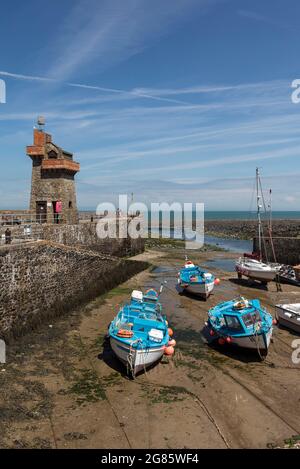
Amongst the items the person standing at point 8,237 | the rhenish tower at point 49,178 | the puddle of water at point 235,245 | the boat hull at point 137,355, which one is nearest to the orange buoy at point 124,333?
the boat hull at point 137,355

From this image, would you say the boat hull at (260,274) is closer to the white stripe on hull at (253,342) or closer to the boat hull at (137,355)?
the white stripe on hull at (253,342)

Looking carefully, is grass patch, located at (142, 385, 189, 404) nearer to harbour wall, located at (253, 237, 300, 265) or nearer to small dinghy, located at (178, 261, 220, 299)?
small dinghy, located at (178, 261, 220, 299)

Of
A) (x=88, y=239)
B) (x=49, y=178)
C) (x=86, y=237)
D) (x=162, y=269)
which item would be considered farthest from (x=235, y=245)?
(x=49, y=178)

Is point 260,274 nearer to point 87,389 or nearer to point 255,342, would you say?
point 255,342

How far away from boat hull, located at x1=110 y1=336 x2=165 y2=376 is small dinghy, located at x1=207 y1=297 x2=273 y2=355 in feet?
9.41

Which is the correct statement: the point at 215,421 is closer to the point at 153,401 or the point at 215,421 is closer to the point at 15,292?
the point at 153,401

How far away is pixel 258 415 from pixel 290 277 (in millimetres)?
18009

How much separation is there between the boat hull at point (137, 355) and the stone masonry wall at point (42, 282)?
5.15 metres

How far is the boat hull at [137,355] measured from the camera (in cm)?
1156

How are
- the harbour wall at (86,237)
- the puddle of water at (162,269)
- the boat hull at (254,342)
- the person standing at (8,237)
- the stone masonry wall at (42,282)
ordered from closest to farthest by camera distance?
the boat hull at (254,342) → the stone masonry wall at (42,282) → the person standing at (8,237) → the harbour wall at (86,237) → the puddle of water at (162,269)

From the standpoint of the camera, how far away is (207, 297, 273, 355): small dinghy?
13070mm

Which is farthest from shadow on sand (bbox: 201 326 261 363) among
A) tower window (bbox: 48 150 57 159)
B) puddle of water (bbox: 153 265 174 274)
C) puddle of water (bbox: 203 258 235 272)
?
puddle of water (bbox: 203 258 235 272)

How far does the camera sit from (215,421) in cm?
933
